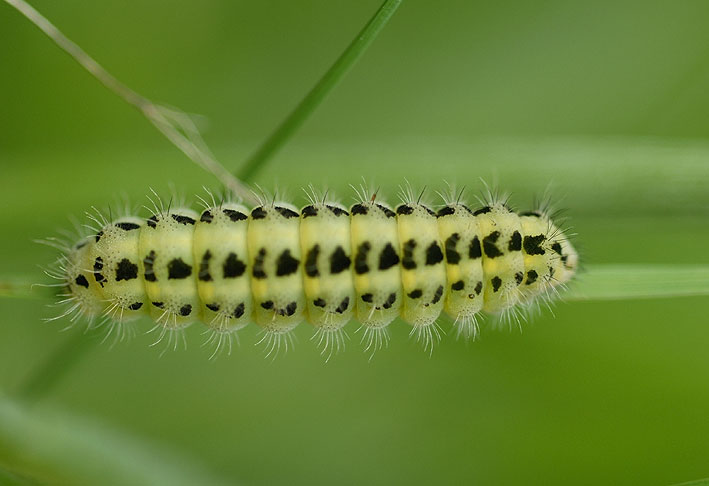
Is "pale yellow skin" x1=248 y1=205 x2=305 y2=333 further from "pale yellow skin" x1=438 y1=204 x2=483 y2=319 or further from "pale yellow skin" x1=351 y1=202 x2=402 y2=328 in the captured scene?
"pale yellow skin" x1=438 y1=204 x2=483 y2=319

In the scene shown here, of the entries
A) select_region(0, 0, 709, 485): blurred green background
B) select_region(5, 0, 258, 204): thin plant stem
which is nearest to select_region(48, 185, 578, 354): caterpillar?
select_region(5, 0, 258, 204): thin plant stem

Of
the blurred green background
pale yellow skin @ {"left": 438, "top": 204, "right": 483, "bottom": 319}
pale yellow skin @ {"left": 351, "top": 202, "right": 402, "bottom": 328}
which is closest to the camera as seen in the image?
pale yellow skin @ {"left": 351, "top": 202, "right": 402, "bottom": 328}

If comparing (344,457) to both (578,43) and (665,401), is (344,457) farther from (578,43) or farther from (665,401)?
(578,43)

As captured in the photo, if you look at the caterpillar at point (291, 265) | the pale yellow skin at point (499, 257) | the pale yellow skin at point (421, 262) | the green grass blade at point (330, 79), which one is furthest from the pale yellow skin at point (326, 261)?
the pale yellow skin at point (499, 257)

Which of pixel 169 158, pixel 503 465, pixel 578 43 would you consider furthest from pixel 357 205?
pixel 578 43

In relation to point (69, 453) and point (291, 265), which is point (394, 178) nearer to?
point (291, 265)

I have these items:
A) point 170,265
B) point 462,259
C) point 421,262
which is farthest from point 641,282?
point 170,265

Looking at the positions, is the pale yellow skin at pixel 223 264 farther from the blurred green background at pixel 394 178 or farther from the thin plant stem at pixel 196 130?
the blurred green background at pixel 394 178
